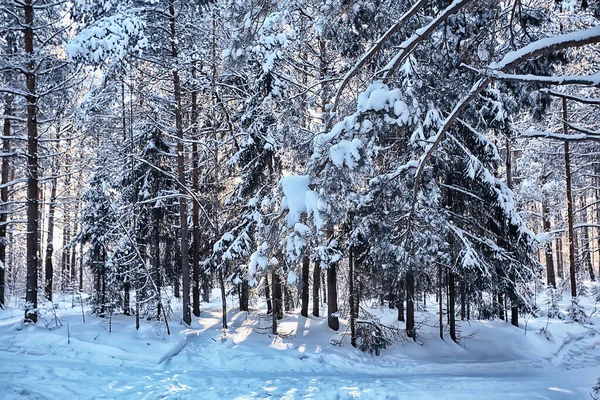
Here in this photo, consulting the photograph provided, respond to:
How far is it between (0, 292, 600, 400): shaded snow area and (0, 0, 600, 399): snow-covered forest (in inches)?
3.4

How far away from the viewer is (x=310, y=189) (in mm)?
4918

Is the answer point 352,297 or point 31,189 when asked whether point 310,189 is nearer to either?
point 352,297

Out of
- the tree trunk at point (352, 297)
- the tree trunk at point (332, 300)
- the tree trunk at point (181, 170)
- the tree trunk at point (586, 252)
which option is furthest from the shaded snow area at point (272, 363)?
the tree trunk at point (586, 252)

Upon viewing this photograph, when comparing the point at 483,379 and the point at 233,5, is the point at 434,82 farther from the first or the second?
the point at 483,379

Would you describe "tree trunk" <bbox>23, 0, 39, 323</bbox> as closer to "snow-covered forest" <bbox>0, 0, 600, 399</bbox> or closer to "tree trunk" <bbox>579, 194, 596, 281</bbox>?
"snow-covered forest" <bbox>0, 0, 600, 399</bbox>

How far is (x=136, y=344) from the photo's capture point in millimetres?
10188

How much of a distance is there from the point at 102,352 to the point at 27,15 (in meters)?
9.34

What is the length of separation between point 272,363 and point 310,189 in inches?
280

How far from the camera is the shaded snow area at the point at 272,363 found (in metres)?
7.53

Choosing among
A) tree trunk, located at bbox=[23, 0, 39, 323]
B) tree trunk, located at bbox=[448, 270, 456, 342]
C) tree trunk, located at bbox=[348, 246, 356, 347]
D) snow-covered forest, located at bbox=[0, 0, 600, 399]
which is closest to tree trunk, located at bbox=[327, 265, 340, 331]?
snow-covered forest, located at bbox=[0, 0, 600, 399]

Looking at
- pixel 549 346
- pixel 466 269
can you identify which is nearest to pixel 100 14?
pixel 466 269

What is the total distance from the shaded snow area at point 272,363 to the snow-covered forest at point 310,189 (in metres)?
0.09

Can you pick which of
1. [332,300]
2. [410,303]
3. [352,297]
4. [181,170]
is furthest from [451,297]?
[181,170]

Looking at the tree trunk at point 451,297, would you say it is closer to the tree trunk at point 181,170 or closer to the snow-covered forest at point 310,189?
the snow-covered forest at point 310,189
